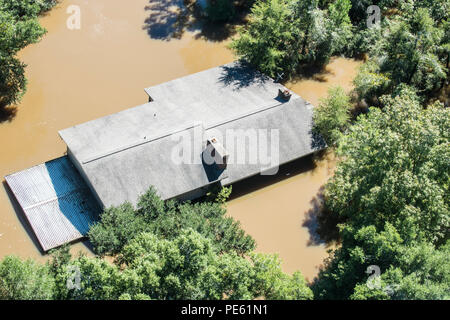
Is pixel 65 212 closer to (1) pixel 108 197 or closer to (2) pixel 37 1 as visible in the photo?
(1) pixel 108 197

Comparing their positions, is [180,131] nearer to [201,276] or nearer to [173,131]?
[173,131]

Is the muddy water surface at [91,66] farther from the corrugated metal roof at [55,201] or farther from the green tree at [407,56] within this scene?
the green tree at [407,56]

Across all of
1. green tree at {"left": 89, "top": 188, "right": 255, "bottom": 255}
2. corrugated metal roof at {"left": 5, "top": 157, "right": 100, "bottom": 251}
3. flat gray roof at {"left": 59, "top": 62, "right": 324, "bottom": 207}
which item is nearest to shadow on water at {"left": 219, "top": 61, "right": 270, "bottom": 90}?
flat gray roof at {"left": 59, "top": 62, "right": 324, "bottom": 207}

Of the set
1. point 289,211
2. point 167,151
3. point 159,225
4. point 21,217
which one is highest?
point 167,151

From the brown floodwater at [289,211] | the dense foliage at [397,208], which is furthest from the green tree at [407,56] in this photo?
the dense foliage at [397,208]

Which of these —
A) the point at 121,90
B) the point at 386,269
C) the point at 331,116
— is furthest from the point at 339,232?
the point at 121,90

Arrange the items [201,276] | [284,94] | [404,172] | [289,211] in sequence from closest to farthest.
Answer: [201,276] < [404,172] < [289,211] < [284,94]
